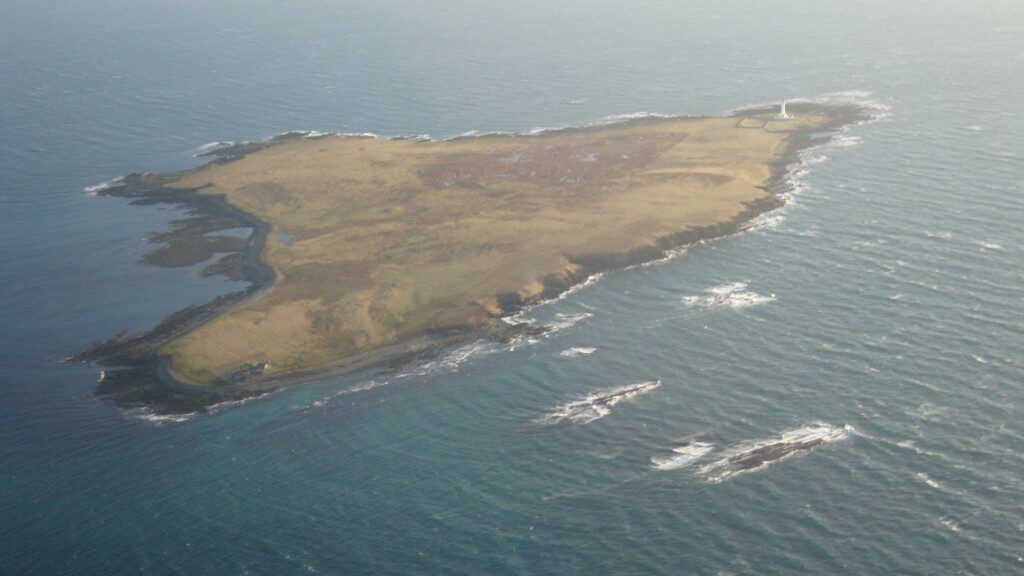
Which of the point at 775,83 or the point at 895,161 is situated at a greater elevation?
the point at 775,83

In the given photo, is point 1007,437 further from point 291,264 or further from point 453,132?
point 453,132

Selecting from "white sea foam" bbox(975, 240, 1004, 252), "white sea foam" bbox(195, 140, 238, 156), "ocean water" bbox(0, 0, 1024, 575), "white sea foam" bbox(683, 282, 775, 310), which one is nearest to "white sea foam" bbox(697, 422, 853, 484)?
"ocean water" bbox(0, 0, 1024, 575)

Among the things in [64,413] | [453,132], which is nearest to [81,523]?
[64,413]

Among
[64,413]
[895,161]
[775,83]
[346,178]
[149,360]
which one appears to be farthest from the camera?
[775,83]

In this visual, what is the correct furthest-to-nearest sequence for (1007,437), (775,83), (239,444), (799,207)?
(775,83), (799,207), (239,444), (1007,437)

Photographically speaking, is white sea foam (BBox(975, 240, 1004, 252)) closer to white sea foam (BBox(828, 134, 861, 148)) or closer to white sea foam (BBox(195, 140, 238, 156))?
white sea foam (BBox(828, 134, 861, 148))

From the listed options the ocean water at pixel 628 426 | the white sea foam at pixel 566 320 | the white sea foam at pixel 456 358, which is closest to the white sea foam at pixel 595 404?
the ocean water at pixel 628 426

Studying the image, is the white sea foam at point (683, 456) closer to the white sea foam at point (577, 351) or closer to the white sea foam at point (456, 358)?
the white sea foam at point (577, 351)
